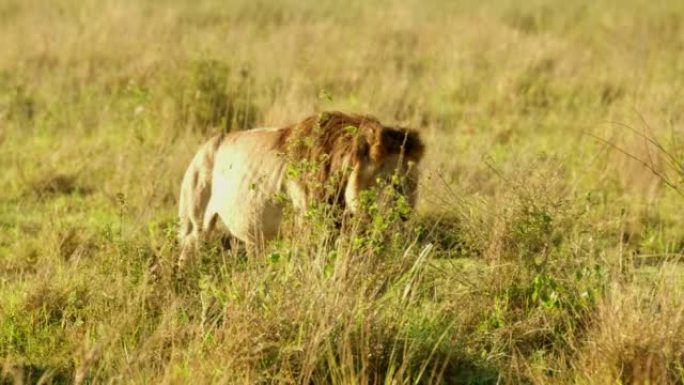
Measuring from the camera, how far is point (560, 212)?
18.9 ft

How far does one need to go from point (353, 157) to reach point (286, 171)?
34cm

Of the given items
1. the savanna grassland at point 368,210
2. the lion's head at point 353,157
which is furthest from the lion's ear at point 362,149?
the savanna grassland at point 368,210

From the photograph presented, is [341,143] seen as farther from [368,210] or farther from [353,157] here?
[368,210]

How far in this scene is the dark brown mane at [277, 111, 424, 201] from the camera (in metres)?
5.56

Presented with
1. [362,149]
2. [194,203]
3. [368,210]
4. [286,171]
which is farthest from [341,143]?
[194,203]

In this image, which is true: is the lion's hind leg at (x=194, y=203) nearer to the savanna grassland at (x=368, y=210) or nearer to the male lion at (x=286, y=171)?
Result: the male lion at (x=286, y=171)

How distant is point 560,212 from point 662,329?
1.20 meters

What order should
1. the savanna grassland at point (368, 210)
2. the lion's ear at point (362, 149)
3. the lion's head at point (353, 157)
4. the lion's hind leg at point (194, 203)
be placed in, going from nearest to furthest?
the savanna grassland at point (368, 210), the lion's head at point (353, 157), the lion's ear at point (362, 149), the lion's hind leg at point (194, 203)

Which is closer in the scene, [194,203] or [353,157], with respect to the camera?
[353,157]

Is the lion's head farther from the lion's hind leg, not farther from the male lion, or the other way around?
the lion's hind leg

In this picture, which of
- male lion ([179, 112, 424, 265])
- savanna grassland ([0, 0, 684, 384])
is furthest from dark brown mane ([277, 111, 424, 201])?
savanna grassland ([0, 0, 684, 384])

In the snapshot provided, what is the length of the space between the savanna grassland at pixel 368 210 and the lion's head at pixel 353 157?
0.77ft

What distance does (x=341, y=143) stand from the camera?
18.8ft

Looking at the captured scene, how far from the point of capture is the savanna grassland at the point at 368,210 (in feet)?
15.5
